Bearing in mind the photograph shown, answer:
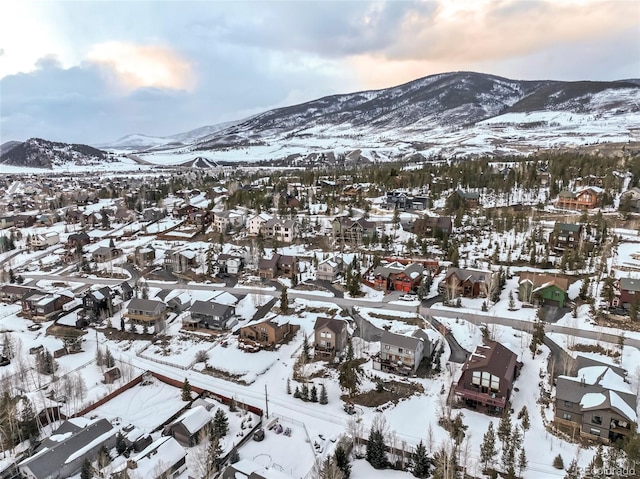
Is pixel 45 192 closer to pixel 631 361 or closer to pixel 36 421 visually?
pixel 36 421

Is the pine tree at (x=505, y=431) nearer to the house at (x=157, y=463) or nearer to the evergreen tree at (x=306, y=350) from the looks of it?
the evergreen tree at (x=306, y=350)

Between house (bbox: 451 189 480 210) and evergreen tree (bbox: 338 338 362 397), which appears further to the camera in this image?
house (bbox: 451 189 480 210)

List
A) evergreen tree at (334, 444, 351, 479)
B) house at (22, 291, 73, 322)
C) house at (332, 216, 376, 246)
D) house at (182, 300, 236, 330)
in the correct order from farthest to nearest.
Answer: house at (332, 216, 376, 246) < house at (22, 291, 73, 322) < house at (182, 300, 236, 330) < evergreen tree at (334, 444, 351, 479)

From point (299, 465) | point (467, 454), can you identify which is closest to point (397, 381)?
point (467, 454)

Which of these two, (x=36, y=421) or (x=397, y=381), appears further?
(x=397, y=381)

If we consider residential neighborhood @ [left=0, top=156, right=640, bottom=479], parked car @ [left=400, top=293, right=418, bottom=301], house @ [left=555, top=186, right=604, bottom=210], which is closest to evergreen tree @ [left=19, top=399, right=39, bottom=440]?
residential neighborhood @ [left=0, top=156, right=640, bottom=479]

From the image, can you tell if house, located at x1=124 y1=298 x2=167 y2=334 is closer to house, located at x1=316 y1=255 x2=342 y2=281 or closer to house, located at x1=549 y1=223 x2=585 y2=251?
house, located at x1=316 y1=255 x2=342 y2=281

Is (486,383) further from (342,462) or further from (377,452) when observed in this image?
(342,462)
